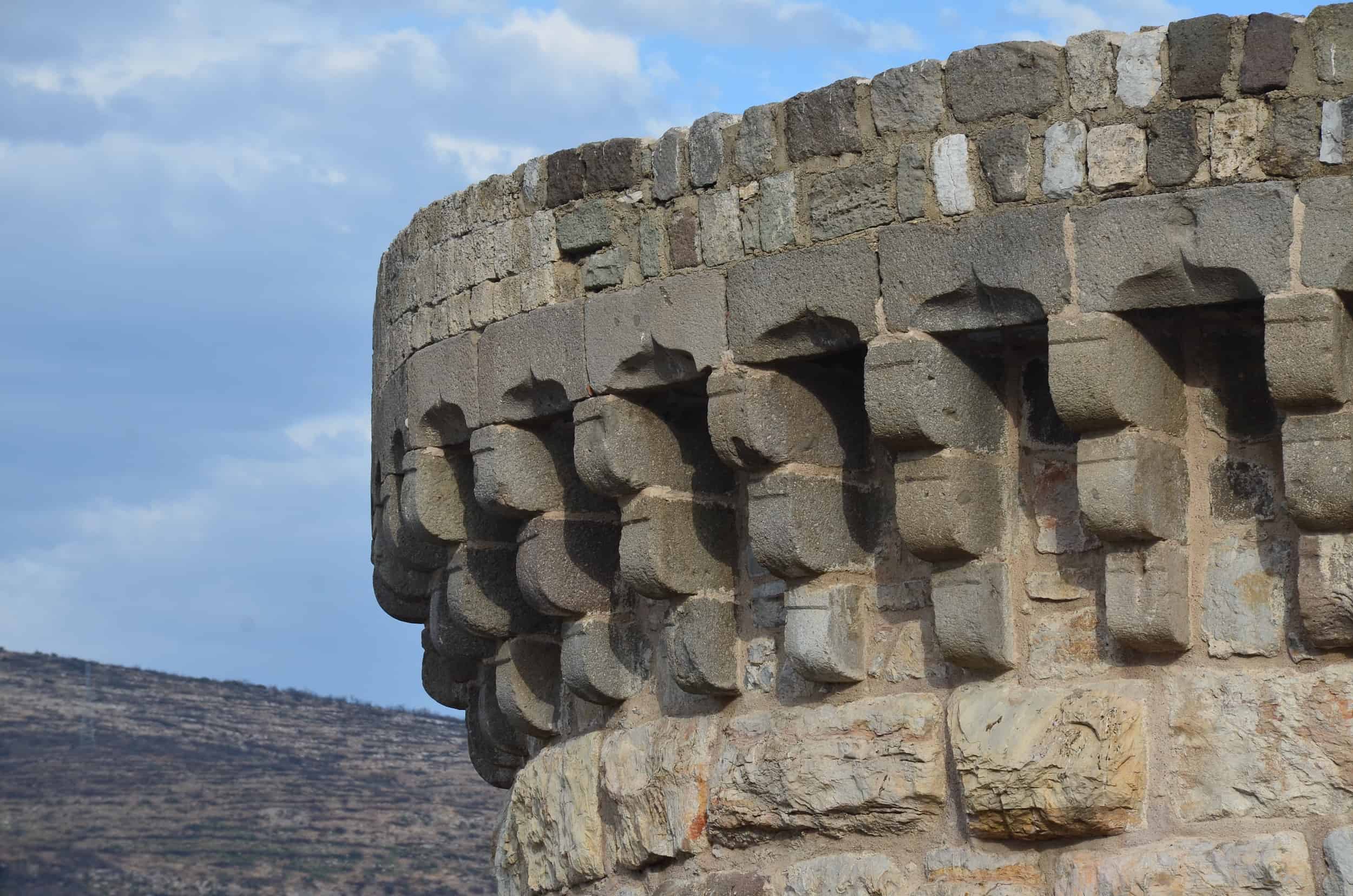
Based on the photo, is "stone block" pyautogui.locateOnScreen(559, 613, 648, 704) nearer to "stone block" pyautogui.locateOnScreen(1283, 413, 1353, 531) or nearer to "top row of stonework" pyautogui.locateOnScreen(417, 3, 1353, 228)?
"top row of stonework" pyautogui.locateOnScreen(417, 3, 1353, 228)

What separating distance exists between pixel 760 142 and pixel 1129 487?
4.50 ft

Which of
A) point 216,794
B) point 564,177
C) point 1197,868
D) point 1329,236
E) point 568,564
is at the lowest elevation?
point 1197,868

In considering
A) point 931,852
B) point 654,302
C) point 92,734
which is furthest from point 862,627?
point 92,734

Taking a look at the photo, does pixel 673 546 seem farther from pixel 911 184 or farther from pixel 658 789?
pixel 911 184

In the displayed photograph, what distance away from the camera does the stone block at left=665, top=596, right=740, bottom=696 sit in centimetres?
565

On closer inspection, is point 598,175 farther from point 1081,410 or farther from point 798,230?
point 1081,410

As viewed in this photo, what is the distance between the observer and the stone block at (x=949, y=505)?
5047mm

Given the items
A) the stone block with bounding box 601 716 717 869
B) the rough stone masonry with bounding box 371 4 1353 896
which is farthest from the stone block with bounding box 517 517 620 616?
the stone block with bounding box 601 716 717 869

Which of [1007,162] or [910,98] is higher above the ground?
[910,98]

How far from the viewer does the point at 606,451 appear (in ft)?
18.4

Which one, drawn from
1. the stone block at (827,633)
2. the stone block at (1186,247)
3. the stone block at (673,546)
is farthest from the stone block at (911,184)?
the stone block at (673,546)

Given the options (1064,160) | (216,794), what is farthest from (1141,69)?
(216,794)

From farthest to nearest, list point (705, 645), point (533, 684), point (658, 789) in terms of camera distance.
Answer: point (533, 684), point (658, 789), point (705, 645)

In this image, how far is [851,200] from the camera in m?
5.21
